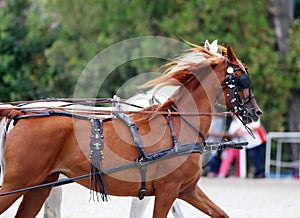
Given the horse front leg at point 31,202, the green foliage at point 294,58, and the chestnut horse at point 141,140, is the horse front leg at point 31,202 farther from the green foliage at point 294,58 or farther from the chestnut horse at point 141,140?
the green foliage at point 294,58

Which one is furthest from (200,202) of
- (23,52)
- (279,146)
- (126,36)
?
(126,36)

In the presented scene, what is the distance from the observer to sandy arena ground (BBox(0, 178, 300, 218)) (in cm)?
1170

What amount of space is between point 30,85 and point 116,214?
8.08 meters

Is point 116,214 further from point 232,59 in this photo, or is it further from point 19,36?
point 19,36

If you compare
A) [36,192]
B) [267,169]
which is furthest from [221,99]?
[267,169]

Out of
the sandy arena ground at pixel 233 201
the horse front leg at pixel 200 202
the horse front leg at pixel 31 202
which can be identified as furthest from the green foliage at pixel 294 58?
the horse front leg at pixel 31 202

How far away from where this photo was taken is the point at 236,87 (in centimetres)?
816

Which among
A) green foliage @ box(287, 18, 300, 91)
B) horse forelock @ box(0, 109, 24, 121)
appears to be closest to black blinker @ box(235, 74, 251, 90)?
horse forelock @ box(0, 109, 24, 121)

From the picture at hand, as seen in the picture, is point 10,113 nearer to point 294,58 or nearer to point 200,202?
point 200,202

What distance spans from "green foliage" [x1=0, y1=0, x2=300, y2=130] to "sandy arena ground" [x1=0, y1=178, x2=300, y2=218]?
3.45 metres

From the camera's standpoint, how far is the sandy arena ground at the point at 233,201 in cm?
1170

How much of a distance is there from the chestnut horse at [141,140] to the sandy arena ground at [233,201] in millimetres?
3383

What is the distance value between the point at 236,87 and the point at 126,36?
12.2m

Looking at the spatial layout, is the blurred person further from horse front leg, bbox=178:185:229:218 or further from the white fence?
horse front leg, bbox=178:185:229:218
